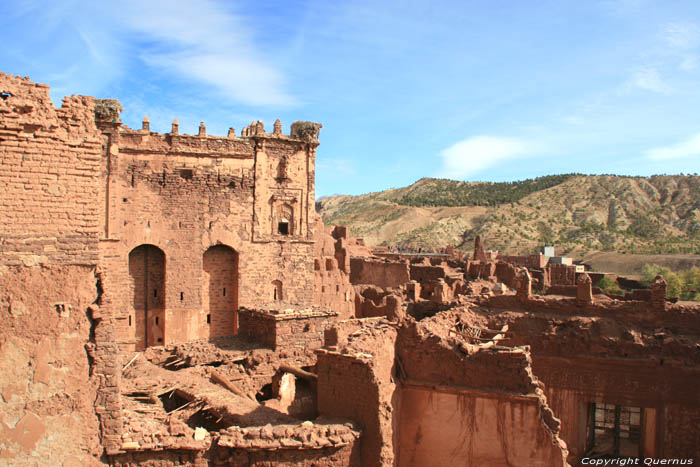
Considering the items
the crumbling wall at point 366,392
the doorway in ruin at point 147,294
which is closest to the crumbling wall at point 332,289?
the doorway in ruin at point 147,294

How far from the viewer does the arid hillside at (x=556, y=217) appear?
72.5 m

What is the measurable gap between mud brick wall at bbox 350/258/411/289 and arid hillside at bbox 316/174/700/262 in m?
42.6

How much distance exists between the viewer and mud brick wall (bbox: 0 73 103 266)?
6.55 metres

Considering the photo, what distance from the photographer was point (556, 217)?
271 feet

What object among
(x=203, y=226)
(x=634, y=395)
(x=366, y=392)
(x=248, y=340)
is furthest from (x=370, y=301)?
(x=366, y=392)

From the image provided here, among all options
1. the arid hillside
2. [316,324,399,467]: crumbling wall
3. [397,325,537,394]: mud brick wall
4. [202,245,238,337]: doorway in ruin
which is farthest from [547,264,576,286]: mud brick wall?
the arid hillside

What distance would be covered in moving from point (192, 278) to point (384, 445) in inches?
514

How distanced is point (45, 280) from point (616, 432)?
35.6ft

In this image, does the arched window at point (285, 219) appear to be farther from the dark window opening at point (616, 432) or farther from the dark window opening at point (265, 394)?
the dark window opening at point (616, 432)

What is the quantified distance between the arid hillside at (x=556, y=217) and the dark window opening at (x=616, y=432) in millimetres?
55741

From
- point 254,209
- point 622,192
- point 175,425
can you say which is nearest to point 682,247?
point 622,192

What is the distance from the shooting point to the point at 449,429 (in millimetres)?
8695

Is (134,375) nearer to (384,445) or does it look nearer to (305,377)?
(305,377)

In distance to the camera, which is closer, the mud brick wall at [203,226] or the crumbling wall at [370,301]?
the mud brick wall at [203,226]
